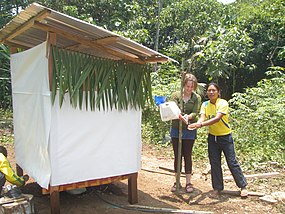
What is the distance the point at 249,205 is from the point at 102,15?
1058cm

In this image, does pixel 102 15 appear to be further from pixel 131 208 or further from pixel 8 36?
pixel 131 208

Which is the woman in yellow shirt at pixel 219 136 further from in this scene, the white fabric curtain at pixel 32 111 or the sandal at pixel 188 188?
the white fabric curtain at pixel 32 111

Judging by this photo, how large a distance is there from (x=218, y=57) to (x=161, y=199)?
623 cm

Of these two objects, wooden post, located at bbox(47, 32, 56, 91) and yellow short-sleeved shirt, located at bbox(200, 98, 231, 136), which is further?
yellow short-sleeved shirt, located at bbox(200, 98, 231, 136)

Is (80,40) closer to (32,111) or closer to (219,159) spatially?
(32,111)

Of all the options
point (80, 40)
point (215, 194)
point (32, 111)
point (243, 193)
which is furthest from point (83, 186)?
point (243, 193)

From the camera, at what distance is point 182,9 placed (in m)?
14.1

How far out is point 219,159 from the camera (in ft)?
13.1

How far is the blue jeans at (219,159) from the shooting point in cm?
387

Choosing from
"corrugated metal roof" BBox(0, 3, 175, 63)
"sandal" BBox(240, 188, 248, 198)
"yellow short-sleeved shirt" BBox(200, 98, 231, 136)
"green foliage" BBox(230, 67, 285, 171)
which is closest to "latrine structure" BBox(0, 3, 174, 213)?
"corrugated metal roof" BBox(0, 3, 175, 63)

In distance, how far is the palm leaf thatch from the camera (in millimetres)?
3012

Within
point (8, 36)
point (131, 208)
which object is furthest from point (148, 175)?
point (8, 36)

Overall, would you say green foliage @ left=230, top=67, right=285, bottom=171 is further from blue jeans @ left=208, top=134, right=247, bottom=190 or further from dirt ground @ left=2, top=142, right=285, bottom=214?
blue jeans @ left=208, top=134, right=247, bottom=190

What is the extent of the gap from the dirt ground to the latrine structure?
32 centimetres
